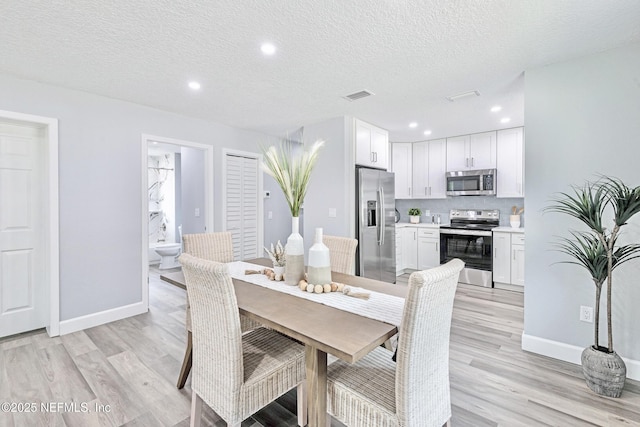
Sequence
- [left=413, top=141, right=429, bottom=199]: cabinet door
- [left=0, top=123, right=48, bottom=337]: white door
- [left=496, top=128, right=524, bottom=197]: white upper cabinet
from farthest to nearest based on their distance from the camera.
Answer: [left=413, top=141, right=429, bottom=199]: cabinet door < [left=496, top=128, right=524, bottom=197]: white upper cabinet < [left=0, top=123, right=48, bottom=337]: white door

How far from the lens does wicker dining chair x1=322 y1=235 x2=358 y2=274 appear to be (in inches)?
95.1

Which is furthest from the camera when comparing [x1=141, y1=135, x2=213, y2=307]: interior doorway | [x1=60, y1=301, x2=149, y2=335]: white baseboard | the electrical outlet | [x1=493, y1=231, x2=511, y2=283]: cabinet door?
[x1=493, y1=231, x2=511, y2=283]: cabinet door

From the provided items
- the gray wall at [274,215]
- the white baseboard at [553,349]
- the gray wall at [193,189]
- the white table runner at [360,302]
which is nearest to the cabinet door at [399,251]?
the gray wall at [274,215]

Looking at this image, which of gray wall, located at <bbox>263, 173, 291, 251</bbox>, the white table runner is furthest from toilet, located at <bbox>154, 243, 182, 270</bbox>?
the white table runner

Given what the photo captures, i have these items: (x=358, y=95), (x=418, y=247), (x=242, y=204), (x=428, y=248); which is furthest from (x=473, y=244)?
(x=242, y=204)

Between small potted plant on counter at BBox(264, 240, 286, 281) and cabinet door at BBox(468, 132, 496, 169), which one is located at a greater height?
cabinet door at BBox(468, 132, 496, 169)

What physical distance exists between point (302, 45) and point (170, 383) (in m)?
2.61

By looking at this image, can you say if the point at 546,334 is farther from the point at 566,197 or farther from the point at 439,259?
the point at 439,259

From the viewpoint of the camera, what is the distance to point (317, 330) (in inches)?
50.3

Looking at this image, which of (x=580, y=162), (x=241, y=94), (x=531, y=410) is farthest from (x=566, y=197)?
(x=241, y=94)

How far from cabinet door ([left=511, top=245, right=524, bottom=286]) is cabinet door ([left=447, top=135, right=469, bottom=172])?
1502 mm

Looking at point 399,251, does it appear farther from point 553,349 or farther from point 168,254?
point 168,254

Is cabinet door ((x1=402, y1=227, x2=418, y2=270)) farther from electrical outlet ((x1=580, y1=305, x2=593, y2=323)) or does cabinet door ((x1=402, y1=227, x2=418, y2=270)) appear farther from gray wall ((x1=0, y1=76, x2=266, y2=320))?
gray wall ((x1=0, y1=76, x2=266, y2=320))

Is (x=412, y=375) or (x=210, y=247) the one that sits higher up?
(x=210, y=247)
